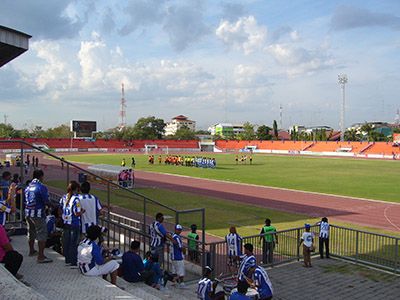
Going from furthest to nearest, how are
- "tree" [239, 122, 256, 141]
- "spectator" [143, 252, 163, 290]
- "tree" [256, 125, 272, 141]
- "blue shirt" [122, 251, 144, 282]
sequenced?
"tree" [239, 122, 256, 141] → "tree" [256, 125, 272, 141] → "spectator" [143, 252, 163, 290] → "blue shirt" [122, 251, 144, 282]

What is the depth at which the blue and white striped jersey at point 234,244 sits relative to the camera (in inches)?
412

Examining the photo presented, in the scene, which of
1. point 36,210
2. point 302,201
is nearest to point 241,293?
point 36,210

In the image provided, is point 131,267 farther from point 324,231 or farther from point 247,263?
point 324,231

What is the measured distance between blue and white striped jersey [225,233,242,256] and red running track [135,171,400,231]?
10.4 metres

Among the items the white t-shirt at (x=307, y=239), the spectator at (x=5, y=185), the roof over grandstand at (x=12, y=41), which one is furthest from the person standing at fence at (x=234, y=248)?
the roof over grandstand at (x=12, y=41)

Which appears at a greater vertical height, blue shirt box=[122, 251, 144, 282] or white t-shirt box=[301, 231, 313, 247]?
blue shirt box=[122, 251, 144, 282]

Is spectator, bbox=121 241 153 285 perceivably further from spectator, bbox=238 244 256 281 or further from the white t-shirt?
the white t-shirt

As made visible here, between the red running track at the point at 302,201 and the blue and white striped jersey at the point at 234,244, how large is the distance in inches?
410

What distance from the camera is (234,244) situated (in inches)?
412

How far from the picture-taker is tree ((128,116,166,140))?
443ft

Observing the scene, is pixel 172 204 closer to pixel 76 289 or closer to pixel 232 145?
pixel 76 289

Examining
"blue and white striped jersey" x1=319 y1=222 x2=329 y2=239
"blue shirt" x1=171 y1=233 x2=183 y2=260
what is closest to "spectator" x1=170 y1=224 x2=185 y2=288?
"blue shirt" x1=171 y1=233 x2=183 y2=260

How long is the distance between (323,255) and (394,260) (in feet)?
6.62

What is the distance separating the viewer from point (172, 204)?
23625mm
